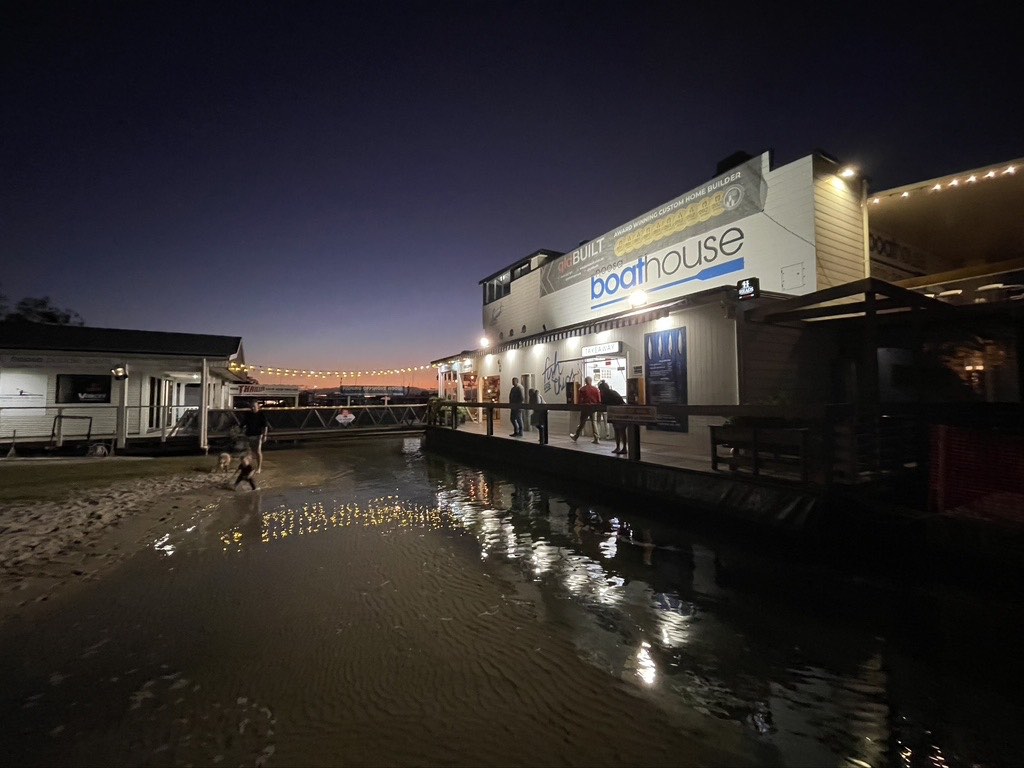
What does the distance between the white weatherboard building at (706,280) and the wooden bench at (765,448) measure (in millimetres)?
2462

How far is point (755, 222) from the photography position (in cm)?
1066

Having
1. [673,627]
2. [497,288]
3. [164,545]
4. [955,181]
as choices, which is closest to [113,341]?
[164,545]

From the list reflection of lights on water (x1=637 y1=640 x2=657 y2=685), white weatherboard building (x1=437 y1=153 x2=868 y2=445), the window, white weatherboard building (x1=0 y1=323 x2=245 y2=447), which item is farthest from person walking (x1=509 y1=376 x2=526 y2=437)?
white weatherboard building (x1=0 y1=323 x2=245 y2=447)

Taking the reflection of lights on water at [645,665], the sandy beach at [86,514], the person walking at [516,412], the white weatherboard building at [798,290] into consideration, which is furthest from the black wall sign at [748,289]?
the sandy beach at [86,514]

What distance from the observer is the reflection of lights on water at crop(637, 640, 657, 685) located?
2.77 meters

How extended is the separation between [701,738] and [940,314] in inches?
333

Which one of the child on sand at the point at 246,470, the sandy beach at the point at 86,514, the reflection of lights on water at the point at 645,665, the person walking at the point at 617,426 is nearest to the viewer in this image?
the reflection of lights on water at the point at 645,665

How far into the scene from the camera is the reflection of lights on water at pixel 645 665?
277 cm

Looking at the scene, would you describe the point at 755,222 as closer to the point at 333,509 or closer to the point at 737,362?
the point at 737,362

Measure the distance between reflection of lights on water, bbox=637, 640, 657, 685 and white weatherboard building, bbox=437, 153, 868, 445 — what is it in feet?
20.8

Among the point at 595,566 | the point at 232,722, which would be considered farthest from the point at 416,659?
the point at 595,566

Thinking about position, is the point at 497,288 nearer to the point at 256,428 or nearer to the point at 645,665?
the point at 256,428

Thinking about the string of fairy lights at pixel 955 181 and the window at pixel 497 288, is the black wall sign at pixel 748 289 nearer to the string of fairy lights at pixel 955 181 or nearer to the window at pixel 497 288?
the string of fairy lights at pixel 955 181

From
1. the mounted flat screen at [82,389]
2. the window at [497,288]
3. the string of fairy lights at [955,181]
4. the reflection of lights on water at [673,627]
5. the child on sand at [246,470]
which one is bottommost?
the reflection of lights on water at [673,627]
